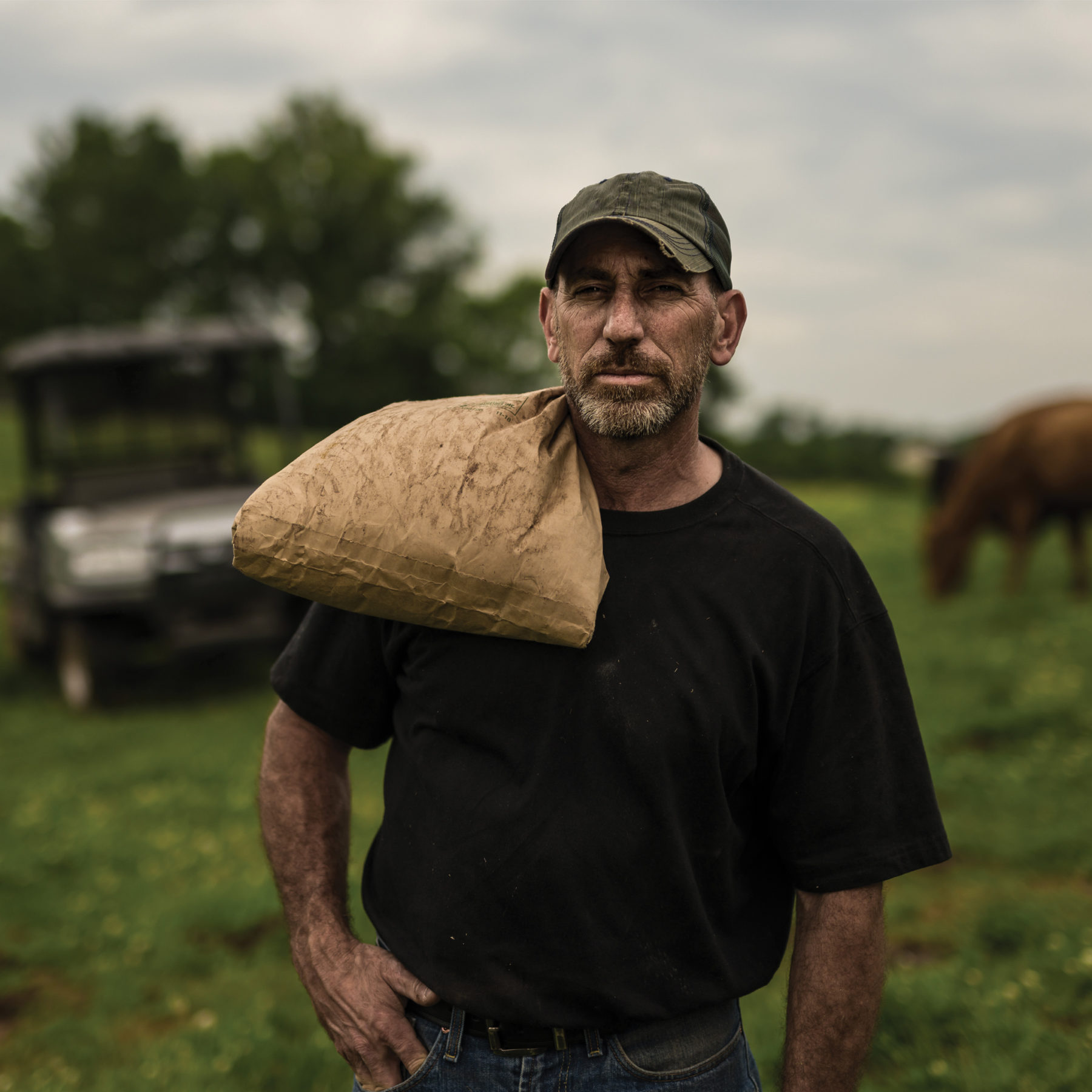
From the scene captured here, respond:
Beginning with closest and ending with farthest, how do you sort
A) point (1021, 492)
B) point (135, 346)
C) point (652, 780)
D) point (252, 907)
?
point (652, 780) → point (252, 907) → point (135, 346) → point (1021, 492)

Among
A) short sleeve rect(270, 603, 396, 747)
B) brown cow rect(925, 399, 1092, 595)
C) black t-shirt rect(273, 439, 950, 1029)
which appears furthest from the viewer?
brown cow rect(925, 399, 1092, 595)

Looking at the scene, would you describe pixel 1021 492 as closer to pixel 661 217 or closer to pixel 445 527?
pixel 661 217

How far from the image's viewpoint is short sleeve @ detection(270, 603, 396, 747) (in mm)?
1933

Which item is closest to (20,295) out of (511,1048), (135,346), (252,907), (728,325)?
(135,346)

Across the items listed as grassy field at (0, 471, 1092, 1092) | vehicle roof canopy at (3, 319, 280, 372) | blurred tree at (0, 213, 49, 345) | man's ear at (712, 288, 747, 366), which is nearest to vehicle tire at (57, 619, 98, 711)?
grassy field at (0, 471, 1092, 1092)

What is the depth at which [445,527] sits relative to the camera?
171 centimetres

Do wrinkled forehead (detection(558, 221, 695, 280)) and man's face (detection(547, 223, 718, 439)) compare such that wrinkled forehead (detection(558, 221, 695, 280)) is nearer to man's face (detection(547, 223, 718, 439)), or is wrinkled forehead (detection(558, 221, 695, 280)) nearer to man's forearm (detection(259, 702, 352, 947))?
man's face (detection(547, 223, 718, 439))

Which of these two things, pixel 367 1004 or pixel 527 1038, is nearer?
pixel 527 1038

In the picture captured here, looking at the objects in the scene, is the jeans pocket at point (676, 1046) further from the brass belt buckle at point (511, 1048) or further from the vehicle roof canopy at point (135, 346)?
the vehicle roof canopy at point (135, 346)

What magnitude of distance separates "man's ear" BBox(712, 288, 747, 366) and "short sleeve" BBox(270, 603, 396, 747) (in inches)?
24.6

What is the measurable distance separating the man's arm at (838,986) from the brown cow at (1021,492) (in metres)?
11.2

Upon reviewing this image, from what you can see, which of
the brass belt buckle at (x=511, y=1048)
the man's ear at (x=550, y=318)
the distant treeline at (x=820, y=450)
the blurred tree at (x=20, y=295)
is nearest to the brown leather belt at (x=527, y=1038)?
the brass belt buckle at (x=511, y=1048)

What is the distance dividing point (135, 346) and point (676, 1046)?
8748 mm

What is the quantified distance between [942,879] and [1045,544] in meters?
12.7
